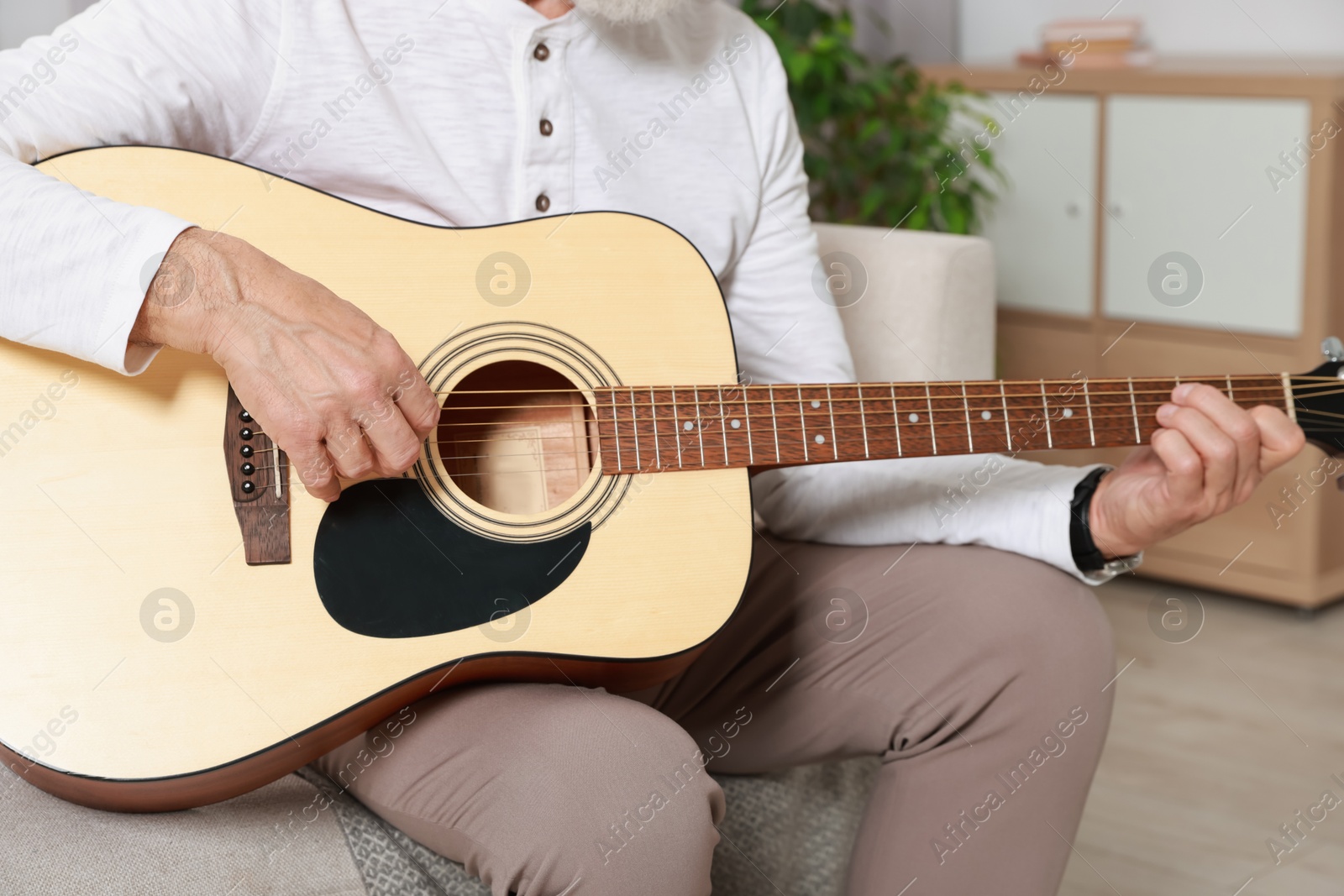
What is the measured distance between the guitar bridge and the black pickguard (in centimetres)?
3

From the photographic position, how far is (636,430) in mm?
926

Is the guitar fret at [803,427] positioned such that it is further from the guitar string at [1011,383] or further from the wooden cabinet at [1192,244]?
the wooden cabinet at [1192,244]

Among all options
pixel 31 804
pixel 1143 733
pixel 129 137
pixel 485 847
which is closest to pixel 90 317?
pixel 129 137

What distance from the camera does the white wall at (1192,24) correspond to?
260 cm

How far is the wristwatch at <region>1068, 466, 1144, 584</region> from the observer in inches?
41.4

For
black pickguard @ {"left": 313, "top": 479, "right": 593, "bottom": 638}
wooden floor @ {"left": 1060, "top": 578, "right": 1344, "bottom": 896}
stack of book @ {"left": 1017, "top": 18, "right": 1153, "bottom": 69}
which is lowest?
wooden floor @ {"left": 1060, "top": 578, "right": 1344, "bottom": 896}

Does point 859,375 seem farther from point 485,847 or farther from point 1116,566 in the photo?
point 485,847

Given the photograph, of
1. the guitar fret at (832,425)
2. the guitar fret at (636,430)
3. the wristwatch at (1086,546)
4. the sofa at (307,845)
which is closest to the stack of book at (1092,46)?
the sofa at (307,845)

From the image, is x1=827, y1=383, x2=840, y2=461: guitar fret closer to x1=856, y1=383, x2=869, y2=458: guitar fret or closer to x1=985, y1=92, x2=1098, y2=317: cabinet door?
x1=856, y1=383, x2=869, y2=458: guitar fret

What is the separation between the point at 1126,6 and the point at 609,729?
260cm

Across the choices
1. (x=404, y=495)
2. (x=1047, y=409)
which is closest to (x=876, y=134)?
(x=1047, y=409)

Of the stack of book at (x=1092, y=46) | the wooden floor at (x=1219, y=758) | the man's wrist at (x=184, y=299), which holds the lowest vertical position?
the wooden floor at (x=1219, y=758)

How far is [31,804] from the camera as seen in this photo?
84 centimetres

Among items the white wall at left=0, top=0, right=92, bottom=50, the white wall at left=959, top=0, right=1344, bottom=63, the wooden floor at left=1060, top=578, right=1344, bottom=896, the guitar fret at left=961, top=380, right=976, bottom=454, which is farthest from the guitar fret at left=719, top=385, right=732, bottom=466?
the white wall at left=959, top=0, right=1344, bottom=63
